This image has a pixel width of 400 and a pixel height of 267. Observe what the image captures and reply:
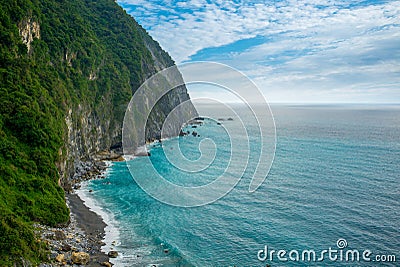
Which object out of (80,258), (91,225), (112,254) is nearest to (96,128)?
(91,225)

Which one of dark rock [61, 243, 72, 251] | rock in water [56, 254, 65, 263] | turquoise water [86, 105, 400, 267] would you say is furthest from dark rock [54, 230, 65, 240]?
turquoise water [86, 105, 400, 267]

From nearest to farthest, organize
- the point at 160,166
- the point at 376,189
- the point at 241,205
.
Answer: the point at 241,205
the point at 376,189
the point at 160,166

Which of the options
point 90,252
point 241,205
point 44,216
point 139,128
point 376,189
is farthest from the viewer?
point 139,128

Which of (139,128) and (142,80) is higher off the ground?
(142,80)

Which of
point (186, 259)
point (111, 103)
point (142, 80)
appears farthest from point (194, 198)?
point (142, 80)

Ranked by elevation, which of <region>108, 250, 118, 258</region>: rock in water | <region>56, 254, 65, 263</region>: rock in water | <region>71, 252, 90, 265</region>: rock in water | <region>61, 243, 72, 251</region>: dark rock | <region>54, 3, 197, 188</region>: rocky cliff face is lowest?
<region>108, 250, 118, 258</region>: rock in water

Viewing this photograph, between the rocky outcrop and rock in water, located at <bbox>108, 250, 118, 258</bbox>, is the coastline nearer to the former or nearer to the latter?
rock in water, located at <bbox>108, 250, 118, 258</bbox>

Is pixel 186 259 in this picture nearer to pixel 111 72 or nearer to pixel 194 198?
pixel 194 198
